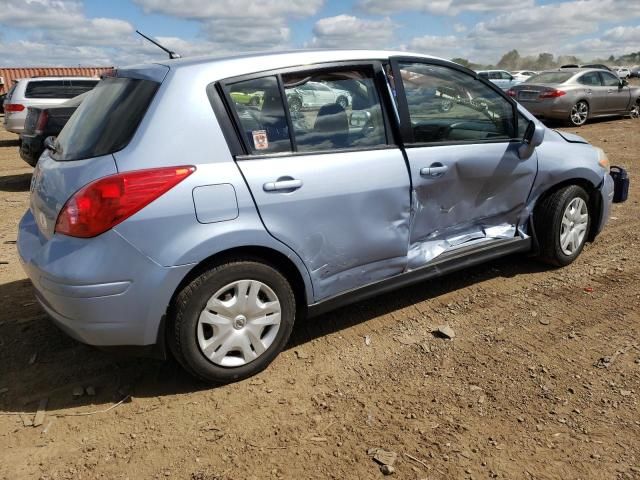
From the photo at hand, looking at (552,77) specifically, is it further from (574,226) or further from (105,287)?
(105,287)

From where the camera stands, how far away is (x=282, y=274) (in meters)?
3.09

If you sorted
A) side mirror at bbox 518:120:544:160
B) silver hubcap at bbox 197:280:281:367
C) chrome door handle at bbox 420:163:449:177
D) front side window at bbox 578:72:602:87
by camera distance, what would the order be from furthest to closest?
front side window at bbox 578:72:602:87 → side mirror at bbox 518:120:544:160 → chrome door handle at bbox 420:163:449:177 → silver hubcap at bbox 197:280:281:367

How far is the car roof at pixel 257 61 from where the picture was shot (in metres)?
2.87

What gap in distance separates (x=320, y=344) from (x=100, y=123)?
5.98 ft

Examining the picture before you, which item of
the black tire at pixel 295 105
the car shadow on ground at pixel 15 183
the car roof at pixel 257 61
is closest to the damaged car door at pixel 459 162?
the car roof at pixel 257 61

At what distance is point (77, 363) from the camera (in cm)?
326

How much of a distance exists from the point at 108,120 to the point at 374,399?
2.02m

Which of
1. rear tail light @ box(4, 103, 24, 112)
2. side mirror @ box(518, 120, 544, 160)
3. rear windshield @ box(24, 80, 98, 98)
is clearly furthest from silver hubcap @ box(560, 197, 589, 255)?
rear tail light @ box(4, 103, 24, 112)

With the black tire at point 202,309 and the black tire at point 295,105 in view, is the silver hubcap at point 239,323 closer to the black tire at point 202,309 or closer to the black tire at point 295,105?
the black tire at point 202,309

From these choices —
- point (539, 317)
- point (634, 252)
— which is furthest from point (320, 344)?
point (634, 252)

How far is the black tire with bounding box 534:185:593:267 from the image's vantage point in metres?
4.21

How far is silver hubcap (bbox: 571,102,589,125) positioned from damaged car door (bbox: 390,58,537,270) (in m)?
11.3

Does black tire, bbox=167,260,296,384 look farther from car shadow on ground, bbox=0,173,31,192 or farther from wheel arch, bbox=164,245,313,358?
car shadow on ground, bbox=0,173,31,192

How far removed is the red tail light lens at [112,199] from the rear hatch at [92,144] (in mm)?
69
